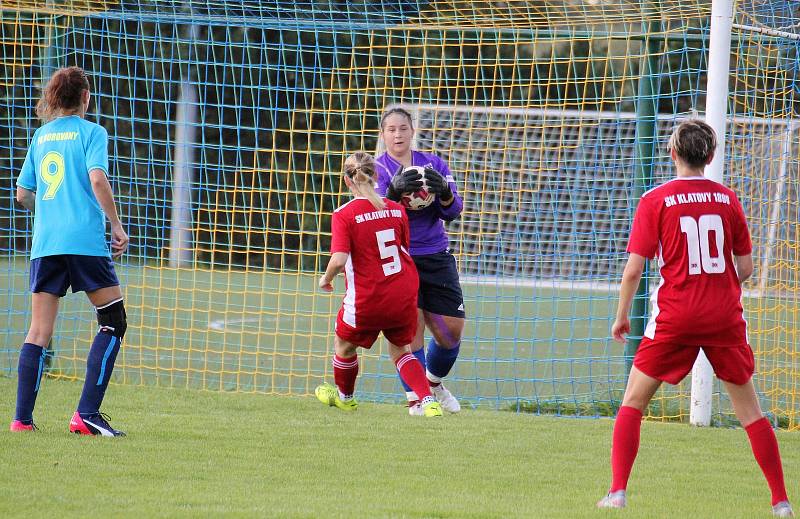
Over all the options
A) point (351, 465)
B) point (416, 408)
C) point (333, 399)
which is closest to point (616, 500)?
point (351, 465)

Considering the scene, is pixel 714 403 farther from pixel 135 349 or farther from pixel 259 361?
pixel 135 349

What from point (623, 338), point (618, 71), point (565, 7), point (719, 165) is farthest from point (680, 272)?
point (618, 71)

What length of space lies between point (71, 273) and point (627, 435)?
2.88 metres

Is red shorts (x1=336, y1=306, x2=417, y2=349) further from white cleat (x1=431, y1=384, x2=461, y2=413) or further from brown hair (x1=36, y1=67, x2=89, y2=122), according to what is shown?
brown hair (x1=36, y1=67, x2=89, y2=122)

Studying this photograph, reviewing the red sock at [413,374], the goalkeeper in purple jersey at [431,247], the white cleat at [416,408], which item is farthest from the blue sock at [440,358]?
the red sock at [413,374]

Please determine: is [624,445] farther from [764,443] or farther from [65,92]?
[65,92]

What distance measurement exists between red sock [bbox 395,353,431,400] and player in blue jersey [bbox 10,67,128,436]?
5.20ft

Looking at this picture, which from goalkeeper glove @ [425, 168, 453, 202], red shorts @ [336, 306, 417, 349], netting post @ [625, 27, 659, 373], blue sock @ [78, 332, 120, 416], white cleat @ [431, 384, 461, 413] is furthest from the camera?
netting post @ [625, 27, 659, 373]

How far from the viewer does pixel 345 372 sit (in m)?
6.48

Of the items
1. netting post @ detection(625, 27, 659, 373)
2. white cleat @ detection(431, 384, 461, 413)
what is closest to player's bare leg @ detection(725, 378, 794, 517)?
white cleat @ detection(431, 384, 461, 413)

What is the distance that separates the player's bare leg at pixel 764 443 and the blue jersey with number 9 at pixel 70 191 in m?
3.15

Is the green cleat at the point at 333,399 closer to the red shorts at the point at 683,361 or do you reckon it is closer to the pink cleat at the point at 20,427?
the pink cleat at the point at 20,427

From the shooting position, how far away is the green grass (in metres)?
4.23

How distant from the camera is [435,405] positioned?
6.25m
